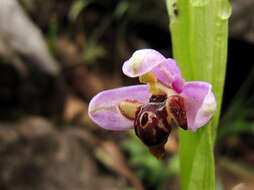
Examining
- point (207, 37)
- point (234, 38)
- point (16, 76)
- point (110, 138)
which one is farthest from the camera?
point (234, 38)

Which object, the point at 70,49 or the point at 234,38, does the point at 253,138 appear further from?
the point at 70,49

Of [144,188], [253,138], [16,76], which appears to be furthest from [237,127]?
[16,76]

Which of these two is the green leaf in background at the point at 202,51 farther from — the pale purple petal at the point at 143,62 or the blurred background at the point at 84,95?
the blurred background at the point at 84,95

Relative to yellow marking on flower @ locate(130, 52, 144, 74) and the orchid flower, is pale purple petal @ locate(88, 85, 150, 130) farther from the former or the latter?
yellow marking on flower @ locate(130, 52, 144, 74)

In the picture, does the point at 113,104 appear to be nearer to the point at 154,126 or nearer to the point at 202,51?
the point at 154,126

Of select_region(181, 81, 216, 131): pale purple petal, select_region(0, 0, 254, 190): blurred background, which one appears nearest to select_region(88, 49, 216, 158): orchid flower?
select_region(181, 81, 216, 131): pale purple petal

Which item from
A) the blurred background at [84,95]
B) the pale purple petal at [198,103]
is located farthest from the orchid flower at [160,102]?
the blurred background at [84,95]
